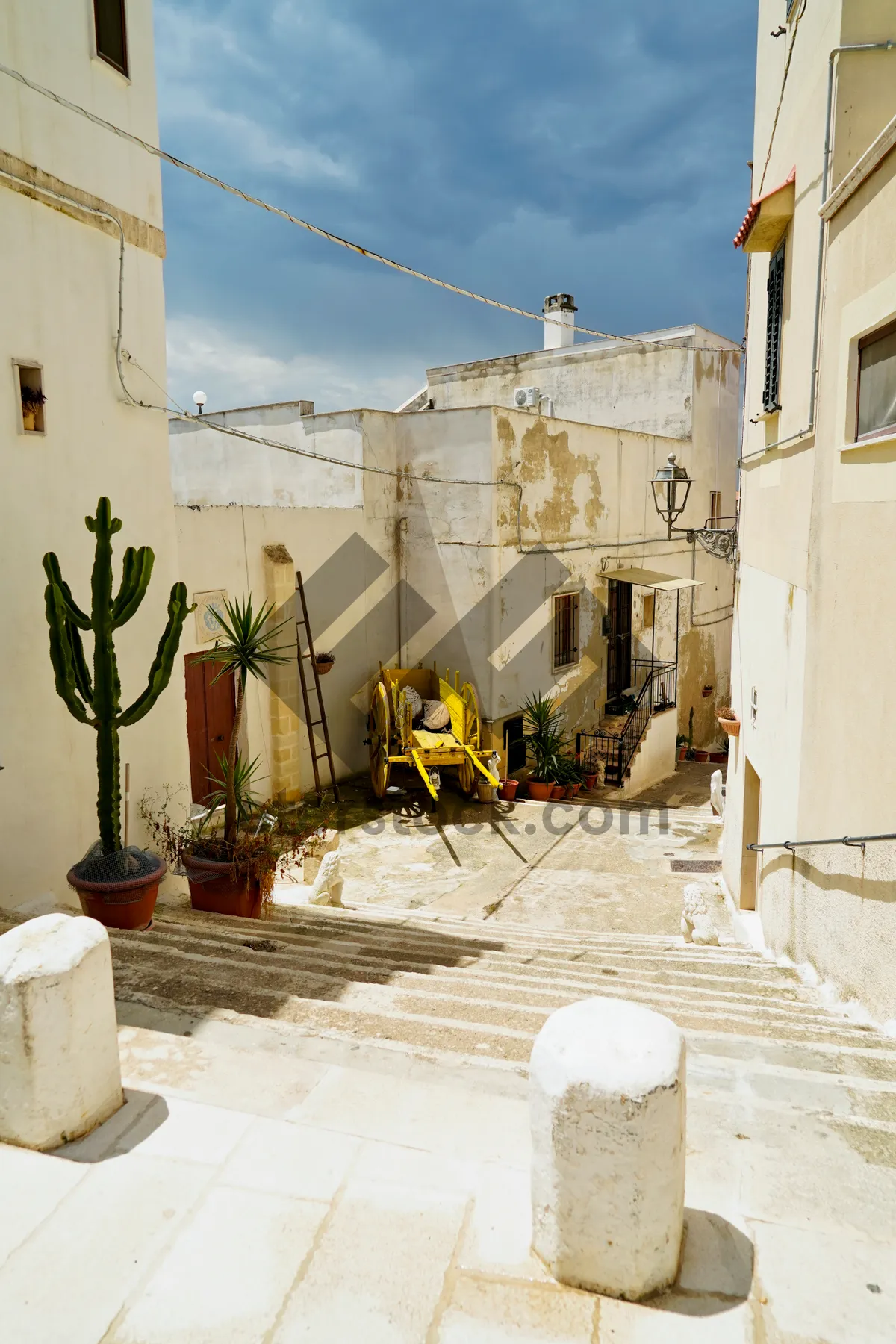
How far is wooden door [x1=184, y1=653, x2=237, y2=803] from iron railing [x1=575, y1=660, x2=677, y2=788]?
611 cm

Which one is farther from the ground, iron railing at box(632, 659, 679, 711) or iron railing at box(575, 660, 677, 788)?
iron railing at box(632, 659, 679, 711)

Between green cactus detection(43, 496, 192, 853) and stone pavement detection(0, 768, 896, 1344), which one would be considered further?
green cactus detection(43, 496, 192, 853)

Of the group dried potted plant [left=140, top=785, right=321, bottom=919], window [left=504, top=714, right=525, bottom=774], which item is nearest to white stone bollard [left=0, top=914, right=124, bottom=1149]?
dried potted plant [left=140, top=785, right=321, bottom=919]

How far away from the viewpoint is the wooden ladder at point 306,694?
1175 centimetres

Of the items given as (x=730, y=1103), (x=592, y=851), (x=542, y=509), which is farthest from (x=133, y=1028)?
(x=542, y=509)

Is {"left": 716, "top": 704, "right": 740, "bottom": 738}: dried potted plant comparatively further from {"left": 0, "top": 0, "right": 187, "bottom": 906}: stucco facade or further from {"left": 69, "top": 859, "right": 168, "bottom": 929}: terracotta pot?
{"left": 69, "top": 859, "right": 168, "bottom": 929}: terracotta pot

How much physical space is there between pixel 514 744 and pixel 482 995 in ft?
31.1

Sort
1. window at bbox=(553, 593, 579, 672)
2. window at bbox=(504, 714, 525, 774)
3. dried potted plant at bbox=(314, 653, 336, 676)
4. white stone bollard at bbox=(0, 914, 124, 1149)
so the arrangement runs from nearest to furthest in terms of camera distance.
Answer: white stone bollard at bbox=(0, 914, 124, 1149)
dried potted plant at bbox=(314, 653, 336, 676)
window at bbox=(504, 714, 525, 774)
window at bbox=(553, 593, 579, 672)

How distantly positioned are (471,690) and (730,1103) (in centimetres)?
982

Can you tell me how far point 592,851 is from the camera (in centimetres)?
1039

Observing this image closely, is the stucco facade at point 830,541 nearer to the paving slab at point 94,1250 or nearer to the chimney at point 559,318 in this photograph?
the paving slab at point 94,1250

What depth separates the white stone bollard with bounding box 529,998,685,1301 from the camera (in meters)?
1.95

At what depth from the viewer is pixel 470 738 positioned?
1244cm

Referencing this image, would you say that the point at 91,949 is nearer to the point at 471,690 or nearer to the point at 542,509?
the point at 471,690
